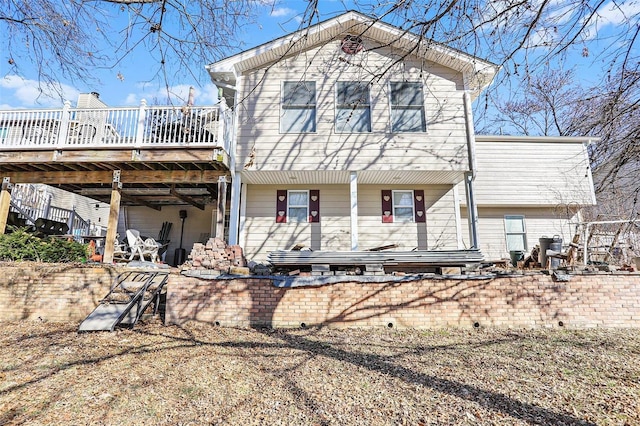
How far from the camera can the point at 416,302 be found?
5934 millimetres

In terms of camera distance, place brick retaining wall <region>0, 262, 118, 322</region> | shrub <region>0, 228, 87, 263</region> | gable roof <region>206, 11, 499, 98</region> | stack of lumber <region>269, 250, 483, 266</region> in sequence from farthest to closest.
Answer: gable roof <region>206, 11, 499, 98</region> < shrub <region>0, 228, 87, 263</region> < stack of lumber <region>269, 250, 483, 266</region> < brick retaining wall <region>0, 262, 118, 322</region>

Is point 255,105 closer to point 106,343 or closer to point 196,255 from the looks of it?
point 196,255

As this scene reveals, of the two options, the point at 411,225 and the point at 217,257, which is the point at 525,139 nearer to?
the point at 411,225

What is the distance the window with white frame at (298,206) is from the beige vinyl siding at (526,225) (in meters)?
4.99

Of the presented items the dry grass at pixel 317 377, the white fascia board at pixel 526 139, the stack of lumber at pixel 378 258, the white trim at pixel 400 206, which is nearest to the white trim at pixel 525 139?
the white fascia board at pixel 526 139

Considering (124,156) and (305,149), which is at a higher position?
(305,149)

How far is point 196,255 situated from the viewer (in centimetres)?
661

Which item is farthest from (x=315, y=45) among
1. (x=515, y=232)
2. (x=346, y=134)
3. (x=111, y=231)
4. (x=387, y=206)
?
(x=515, y=232)

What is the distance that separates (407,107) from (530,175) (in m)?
4.90

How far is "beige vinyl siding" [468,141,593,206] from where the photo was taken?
1019 centimetres

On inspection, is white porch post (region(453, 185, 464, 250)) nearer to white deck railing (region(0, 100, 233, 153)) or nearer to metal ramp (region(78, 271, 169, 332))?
white deck railing (region(0, 100, 233, 153))

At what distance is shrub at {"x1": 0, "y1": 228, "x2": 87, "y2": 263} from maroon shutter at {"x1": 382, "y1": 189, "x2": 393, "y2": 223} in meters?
7.88

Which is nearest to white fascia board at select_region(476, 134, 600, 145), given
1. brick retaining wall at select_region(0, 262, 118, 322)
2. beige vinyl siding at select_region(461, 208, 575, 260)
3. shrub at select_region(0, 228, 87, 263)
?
beige vinyl siding at select_region(461, 208, 575, 260)

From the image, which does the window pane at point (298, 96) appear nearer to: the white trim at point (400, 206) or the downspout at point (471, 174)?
the white trim at point (400, 206)
